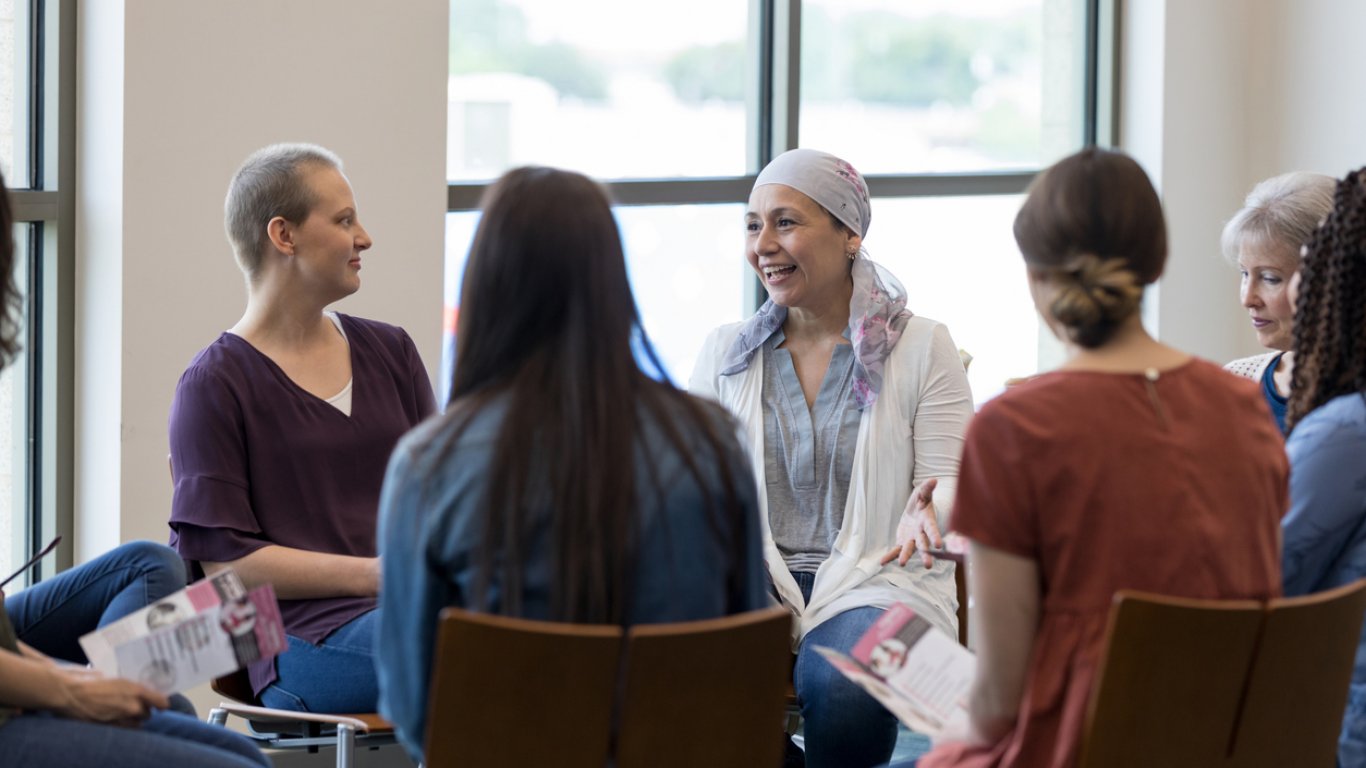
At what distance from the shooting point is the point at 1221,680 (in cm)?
170

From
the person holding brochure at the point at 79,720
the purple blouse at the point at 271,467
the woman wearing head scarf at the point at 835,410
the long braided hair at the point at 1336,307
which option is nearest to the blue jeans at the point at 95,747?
the person holding brochure at the point at 79,720

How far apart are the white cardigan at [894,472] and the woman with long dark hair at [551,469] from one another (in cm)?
111

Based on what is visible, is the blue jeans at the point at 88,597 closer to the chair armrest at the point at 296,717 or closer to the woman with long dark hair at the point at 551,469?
the chair armrest at the point at 296,717

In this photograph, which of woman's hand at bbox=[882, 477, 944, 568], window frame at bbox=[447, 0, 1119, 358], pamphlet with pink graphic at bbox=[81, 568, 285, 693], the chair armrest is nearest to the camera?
pamphlet with pink graphic at bbox=[81, 568, 285, 693]

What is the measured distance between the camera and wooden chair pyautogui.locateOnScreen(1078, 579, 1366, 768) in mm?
1626

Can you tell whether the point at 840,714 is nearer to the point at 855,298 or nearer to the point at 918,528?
the point at 918,528

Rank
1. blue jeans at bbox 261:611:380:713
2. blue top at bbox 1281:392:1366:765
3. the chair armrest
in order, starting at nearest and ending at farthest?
blue top at bbox 1281:392:1366:765, the chair armrest, blue jeans at bbox 261:611:380:713

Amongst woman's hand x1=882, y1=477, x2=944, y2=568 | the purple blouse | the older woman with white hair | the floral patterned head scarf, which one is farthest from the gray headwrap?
the purple blouse

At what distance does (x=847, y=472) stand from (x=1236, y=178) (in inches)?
113

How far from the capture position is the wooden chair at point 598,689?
1.57m

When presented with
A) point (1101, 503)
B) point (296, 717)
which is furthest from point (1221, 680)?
point (296, 717)

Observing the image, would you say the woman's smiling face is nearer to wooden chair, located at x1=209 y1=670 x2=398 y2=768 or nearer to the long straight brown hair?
wooden chair, located at x1=209 y1=670 x2=398 y2=768

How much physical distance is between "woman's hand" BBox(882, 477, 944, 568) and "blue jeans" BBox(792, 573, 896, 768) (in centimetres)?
14

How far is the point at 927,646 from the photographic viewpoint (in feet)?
6.09
